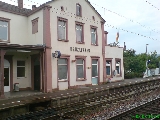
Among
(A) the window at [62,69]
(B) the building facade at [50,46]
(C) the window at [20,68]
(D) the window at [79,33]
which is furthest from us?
(D) the window at [79,33]

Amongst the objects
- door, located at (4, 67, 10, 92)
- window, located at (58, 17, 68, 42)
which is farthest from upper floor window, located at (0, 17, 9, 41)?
window, located at (58, 17, 68, 42)

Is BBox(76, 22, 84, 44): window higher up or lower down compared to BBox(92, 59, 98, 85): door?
higher up

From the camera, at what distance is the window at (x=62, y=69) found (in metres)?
17.2

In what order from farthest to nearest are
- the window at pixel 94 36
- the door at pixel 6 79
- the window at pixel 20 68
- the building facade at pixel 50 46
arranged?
the window at pixel 94 36, the window at pixel 20 68, the building facade at pixel 50 46, the door at pixel 6 79

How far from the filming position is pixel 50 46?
16.2 m

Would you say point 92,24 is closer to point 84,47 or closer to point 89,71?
point 84,47

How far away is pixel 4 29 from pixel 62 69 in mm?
6386

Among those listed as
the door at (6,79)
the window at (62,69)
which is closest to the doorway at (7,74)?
the door at (6,79)

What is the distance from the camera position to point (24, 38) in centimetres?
1834

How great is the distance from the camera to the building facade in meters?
16.0

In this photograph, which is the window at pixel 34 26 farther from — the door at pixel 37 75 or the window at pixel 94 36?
the window at pixel 94 36

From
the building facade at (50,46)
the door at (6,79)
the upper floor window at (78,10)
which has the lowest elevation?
the door at (6,79)

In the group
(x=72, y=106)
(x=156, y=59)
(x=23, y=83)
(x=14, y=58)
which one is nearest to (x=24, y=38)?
(x=14, y=58)

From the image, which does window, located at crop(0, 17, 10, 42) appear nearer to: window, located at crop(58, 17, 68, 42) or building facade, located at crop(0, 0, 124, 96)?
building facade, located at crop(0, 0, 124, 96)
